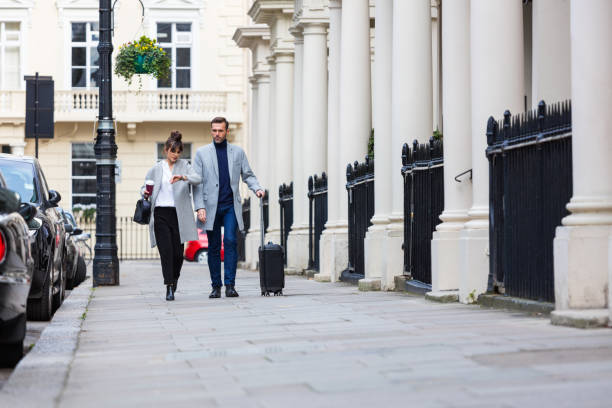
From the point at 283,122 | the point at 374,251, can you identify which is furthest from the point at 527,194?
the point at 283,122

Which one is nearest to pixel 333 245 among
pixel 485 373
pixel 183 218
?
pixel 183 218

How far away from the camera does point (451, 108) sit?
12.0m

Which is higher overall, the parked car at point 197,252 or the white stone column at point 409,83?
the white stone column at point 409,83

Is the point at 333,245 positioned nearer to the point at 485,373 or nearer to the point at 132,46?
the point at 132,46

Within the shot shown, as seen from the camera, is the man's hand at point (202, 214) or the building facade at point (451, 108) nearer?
the building facade at point (451, 108)

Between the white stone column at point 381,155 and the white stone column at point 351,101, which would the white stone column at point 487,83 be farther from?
the white stone column at point 351,101

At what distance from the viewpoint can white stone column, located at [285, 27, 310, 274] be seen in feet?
71.9

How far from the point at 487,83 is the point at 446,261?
1.78 meters

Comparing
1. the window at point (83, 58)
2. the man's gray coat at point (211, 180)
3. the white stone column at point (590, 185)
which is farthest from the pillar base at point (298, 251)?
the window at point (83, 58)

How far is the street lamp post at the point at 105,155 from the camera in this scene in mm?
17672

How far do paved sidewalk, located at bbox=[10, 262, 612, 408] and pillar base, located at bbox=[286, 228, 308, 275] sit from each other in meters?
11.2

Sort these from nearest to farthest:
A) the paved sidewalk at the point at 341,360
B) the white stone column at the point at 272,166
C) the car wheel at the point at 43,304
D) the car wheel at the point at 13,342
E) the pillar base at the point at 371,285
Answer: the paved sidewalk at the point at 341,360, the car wheel at the point at 13,342, the car wheel at the point at 43,304, the pillar base at the point at 371,285, the white stone column at the point at 272,166

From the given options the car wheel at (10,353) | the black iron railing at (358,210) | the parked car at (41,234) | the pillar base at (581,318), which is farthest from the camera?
the black iron railing at (358,210)

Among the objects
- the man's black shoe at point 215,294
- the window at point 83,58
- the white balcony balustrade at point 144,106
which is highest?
the window at point 83,58
